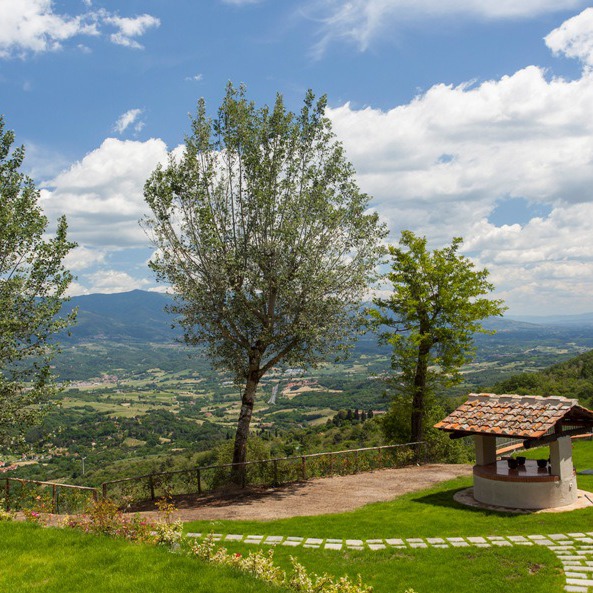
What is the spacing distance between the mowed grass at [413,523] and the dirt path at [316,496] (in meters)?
1.06

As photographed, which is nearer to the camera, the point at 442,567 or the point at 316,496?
the point at 442,567

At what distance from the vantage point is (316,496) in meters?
19.6

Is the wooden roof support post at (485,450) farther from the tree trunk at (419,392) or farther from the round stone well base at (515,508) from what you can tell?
the tree trunk at (419,392)

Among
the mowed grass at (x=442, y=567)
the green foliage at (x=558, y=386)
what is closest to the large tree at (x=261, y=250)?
the mowed grass at (x=442, y=567)

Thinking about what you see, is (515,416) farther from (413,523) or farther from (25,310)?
(25,310)

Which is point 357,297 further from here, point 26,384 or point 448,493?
point 26,384

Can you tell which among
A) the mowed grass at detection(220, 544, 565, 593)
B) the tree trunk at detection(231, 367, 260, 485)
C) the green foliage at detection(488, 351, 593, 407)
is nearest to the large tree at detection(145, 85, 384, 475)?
the tree trunk at detection(231, 367, 260, 485)

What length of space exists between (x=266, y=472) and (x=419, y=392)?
1047cm

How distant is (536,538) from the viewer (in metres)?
13.4

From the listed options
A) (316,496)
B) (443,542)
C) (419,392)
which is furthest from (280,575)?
(419,392)

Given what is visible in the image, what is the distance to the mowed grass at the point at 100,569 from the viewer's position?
8.38 m

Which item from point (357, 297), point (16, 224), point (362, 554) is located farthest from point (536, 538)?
point (16, 224)

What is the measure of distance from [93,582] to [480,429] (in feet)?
45.8

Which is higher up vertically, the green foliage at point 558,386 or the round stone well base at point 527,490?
the round stone well base at point 527,490
